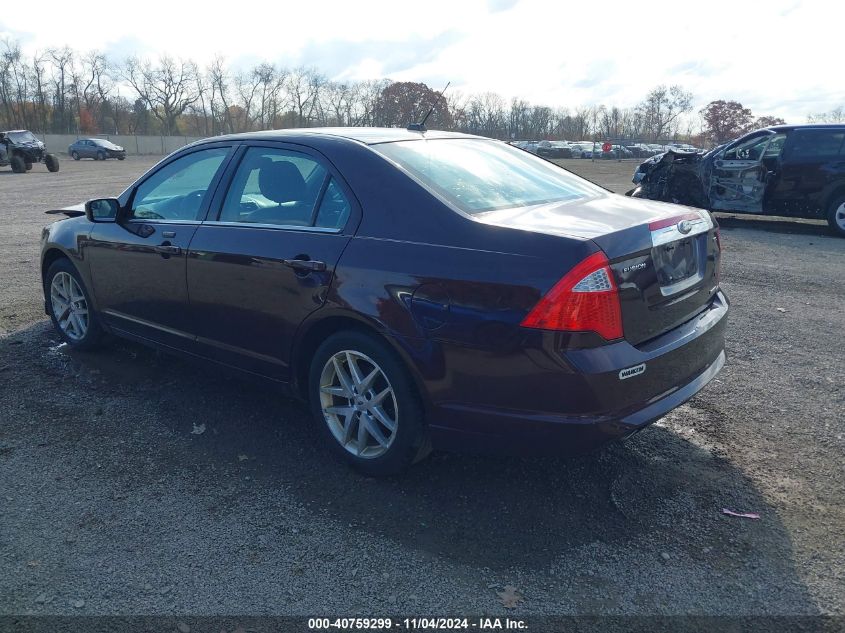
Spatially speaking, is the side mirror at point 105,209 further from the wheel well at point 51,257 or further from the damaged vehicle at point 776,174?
the damaged vehicle at point 776,174

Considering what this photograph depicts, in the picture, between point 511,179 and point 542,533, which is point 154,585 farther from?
point 511,179

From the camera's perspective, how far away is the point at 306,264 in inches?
133

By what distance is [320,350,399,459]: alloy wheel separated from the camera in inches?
129

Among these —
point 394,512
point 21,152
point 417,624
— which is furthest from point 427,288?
point 21,152

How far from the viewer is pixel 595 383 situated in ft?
8.89

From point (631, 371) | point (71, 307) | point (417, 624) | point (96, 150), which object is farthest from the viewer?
point (96, 150)

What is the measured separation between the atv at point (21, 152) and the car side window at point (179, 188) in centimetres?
2934

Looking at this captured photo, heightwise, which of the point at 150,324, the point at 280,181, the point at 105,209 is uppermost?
the point at 280,181

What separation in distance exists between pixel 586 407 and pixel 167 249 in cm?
275

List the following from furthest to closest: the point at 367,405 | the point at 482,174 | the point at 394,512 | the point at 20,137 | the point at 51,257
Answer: the point at 20,137 → the point at 51,257 → the point at 482,174 → the point at 367,405 → the point at 394,512

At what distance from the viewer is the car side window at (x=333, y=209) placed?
3.38m

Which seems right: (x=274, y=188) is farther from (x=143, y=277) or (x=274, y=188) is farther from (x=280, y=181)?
(x=143, y=277)

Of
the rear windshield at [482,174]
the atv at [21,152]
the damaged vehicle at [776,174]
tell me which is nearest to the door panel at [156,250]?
the rear windshield at [482,174]

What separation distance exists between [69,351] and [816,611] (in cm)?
508
